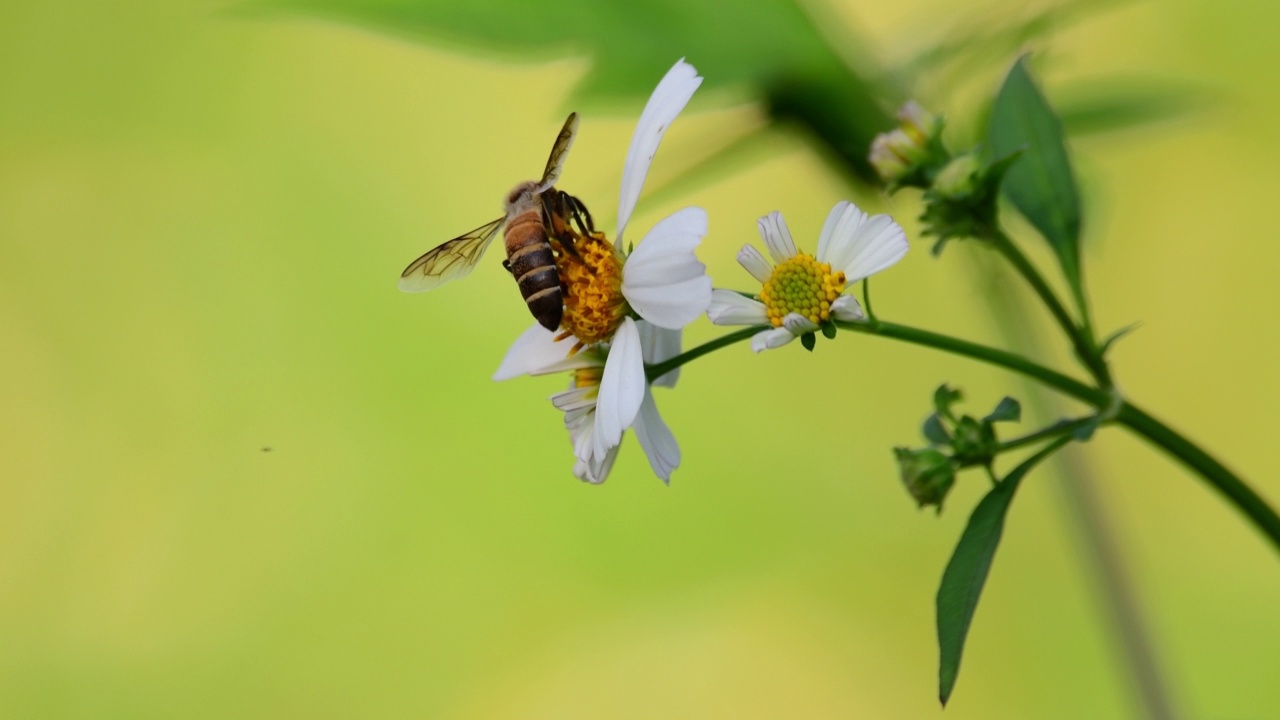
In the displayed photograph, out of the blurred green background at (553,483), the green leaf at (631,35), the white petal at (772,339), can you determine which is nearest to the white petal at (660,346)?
the white petal at (772,339)

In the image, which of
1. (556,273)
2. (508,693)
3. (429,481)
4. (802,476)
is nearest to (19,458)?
(429,481)

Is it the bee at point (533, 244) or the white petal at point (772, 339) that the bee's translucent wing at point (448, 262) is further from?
the white petal at point (772, 339)

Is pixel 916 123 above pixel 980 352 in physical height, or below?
above

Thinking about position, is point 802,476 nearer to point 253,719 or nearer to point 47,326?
point 253,719

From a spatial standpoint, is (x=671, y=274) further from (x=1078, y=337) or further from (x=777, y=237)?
(x=1078, y=337)

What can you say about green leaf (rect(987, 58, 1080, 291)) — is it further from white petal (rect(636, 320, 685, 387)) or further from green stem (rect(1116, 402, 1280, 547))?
white petal (rect(636, 320, 685, 387))

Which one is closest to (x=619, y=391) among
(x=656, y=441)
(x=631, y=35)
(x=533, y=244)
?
(x=656, y=441)
